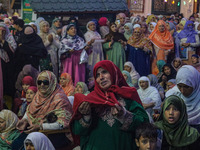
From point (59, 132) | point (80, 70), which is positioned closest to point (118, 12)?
point (80, 70)

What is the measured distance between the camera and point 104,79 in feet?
14.2

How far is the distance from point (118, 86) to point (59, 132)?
178 cm

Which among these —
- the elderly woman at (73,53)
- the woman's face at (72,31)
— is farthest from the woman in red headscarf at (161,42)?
the woman's face at (72,31)

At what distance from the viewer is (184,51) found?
12.4 m

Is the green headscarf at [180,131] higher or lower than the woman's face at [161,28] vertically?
lower

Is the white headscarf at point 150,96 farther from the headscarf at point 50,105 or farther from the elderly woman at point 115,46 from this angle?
the elderly woman at point 115,46

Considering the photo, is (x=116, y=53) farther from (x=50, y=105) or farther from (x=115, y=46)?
(x=50, y=105)

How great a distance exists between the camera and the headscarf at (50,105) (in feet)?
19.4

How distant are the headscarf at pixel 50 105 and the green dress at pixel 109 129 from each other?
160 centimetres

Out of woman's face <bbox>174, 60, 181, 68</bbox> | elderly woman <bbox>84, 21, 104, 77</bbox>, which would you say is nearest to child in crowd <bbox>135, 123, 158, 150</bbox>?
woman's face <bbox>174, 60, 181, 68</bbox>

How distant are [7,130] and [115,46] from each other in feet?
16.6

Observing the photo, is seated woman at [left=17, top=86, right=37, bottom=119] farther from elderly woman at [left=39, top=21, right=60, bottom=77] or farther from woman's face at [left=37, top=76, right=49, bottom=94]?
elderly woman at [left=39, top=21, right=60, bottom=77]

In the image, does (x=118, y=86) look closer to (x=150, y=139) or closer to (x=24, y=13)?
(x=150, y=139)

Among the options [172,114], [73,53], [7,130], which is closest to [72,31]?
[73,53]
